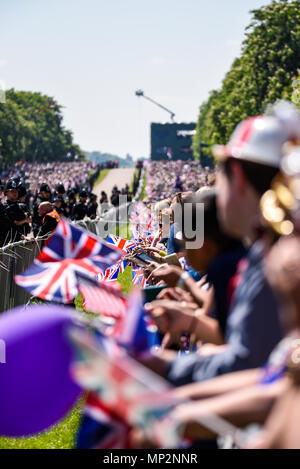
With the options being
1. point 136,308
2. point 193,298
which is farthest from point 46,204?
point 136,308

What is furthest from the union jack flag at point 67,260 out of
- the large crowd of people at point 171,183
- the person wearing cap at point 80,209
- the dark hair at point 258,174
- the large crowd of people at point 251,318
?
the person wearing cap at point 80,209

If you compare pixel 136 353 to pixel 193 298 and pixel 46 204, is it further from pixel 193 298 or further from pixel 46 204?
pixel 46 204

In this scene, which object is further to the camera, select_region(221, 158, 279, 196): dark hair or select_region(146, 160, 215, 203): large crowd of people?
select_region(146, 160, 215, 203): large crowd of people

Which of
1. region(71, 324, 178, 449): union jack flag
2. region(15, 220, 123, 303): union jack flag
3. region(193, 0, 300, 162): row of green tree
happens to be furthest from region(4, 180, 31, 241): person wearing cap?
region(193, 0, 300, 162): row of green tree

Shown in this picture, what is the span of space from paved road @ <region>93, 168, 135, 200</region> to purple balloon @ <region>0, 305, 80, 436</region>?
77.5 m

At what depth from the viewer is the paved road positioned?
84750mm

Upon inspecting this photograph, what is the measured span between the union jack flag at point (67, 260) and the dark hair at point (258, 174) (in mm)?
1158

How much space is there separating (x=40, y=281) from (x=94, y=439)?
53.4 inches

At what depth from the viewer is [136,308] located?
2332 millimetres

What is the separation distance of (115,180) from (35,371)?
92147 millimetres

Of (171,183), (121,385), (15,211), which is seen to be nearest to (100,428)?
(121,385)

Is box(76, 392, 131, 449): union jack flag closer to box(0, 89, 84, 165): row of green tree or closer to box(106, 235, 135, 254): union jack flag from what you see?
box(106, 235, 135, 254): union jack flag

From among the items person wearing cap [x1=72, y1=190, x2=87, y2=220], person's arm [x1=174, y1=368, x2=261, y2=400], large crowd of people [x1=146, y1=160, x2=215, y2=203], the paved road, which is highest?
person's arm [x1=174, y1=368, x2=261, y2=400]

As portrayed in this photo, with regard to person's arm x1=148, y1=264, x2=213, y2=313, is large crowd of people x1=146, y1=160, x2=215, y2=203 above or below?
below
